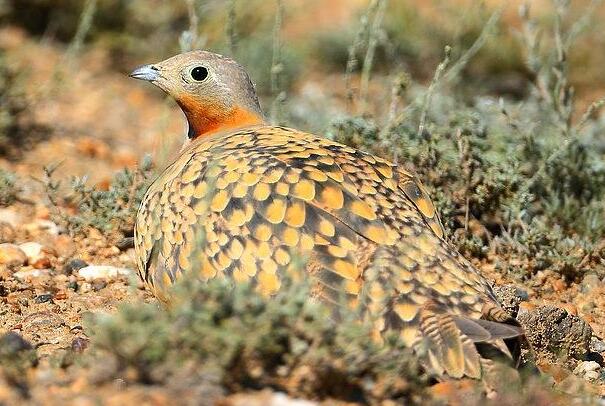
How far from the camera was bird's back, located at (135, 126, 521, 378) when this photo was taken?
404cm

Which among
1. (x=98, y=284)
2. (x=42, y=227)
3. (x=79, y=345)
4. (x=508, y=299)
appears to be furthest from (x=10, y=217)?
(x=508, y=299)

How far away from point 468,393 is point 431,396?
14cm

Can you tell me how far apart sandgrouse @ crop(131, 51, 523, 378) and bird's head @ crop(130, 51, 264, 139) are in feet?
1.77

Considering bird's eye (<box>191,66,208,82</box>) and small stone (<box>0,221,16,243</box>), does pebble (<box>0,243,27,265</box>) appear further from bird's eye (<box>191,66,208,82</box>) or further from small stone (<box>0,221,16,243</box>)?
bird's eye (<box>191,66,208,82</box>)

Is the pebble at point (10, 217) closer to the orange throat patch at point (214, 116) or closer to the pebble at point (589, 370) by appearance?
the orange throat patch at point (214, 116)

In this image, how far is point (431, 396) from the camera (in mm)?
3721

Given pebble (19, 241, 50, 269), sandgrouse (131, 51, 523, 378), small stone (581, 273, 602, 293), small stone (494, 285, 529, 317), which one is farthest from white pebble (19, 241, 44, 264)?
small stone (581, 273, 602, 293)

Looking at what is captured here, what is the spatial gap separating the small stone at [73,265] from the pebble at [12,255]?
0.77ft

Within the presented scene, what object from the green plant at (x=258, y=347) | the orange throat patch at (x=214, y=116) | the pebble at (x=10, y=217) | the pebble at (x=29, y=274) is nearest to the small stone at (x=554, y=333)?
the green plant at (x=258, y=347)

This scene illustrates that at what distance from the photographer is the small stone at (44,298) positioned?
17.5 ft

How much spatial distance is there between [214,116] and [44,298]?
1.38 m

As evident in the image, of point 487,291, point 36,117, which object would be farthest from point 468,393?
point 36,117

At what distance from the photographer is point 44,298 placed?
536 cm

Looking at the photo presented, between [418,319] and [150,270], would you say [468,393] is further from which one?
[150,270]
